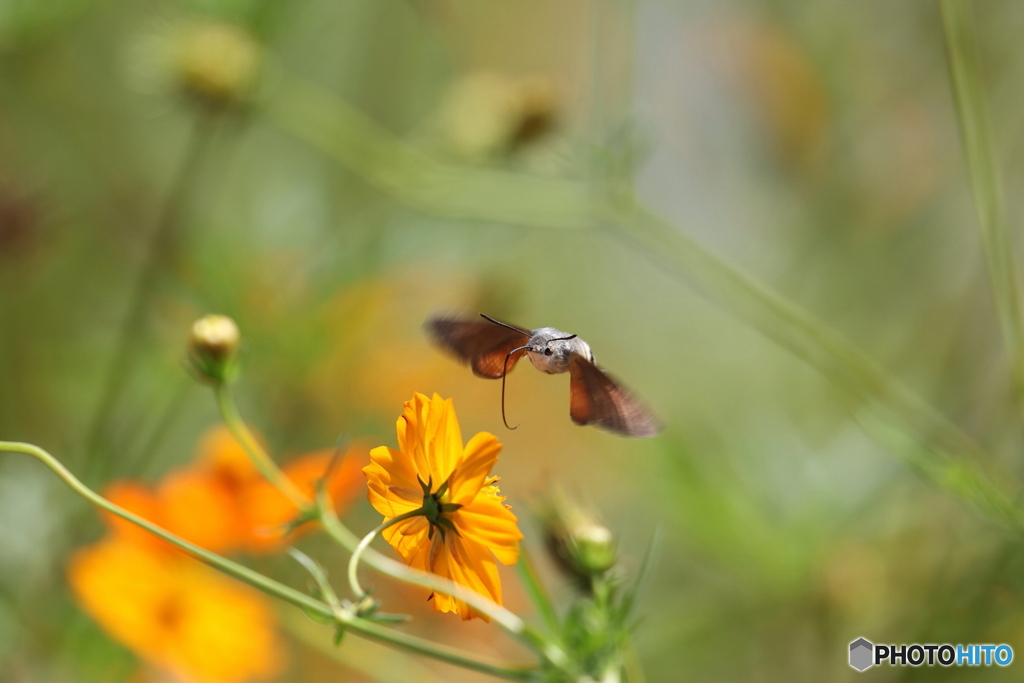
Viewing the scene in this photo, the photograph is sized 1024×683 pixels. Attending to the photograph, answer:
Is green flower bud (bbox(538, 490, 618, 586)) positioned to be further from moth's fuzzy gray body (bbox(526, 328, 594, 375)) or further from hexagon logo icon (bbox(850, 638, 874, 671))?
hexagon logo icon (bbox(850, 638, 874, 671))

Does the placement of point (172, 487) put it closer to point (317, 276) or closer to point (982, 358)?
point (317, 276)

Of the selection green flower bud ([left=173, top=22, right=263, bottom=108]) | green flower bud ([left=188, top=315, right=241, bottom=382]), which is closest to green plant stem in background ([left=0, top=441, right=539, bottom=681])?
green flower bud ([left=188, top=315, right=241, bottom=382])

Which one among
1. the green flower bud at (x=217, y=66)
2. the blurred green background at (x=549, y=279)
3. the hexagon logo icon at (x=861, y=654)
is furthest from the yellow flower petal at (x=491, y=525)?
the green flower bud at (x=217, y=66)

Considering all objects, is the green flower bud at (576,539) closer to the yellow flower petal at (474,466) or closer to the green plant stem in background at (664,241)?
the yellow flower petal at (474,466)

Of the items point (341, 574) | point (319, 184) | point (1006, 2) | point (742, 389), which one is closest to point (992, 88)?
point (1006, 2)

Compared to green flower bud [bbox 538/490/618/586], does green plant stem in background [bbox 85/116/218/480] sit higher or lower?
higher

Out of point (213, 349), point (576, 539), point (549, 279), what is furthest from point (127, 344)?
point (549, 279)
